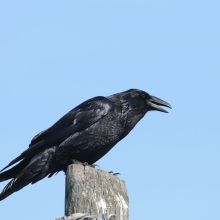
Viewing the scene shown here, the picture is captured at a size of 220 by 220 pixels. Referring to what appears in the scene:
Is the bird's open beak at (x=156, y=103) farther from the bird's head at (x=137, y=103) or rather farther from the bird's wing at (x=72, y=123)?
the bird's wing at (x=72, y=123)

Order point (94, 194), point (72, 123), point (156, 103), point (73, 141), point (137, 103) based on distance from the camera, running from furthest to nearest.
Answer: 1. point (156, 103)
2. point (137, 103)
3. point (72, 123)
4. point (73, 141)
5. point (94, 194)

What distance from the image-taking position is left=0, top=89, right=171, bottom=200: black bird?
6.13 metres

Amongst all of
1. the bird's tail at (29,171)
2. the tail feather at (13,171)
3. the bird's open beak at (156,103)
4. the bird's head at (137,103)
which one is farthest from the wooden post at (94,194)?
the bird's open beak at (156,103)

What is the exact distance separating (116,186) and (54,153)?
221 cm

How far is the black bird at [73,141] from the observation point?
6.13 meters

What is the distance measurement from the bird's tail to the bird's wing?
114 millimetres

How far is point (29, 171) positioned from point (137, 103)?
216cm

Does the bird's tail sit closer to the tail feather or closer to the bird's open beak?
the tail feather

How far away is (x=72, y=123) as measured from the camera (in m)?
6.61

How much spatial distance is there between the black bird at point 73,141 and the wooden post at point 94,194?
77.0 inches

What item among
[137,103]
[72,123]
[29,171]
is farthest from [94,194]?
[137,103]


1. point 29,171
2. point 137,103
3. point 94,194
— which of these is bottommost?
point 94,194

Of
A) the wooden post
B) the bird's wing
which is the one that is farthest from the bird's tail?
the wooden post

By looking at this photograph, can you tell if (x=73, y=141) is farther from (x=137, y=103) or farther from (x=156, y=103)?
(x=156, y=103)
